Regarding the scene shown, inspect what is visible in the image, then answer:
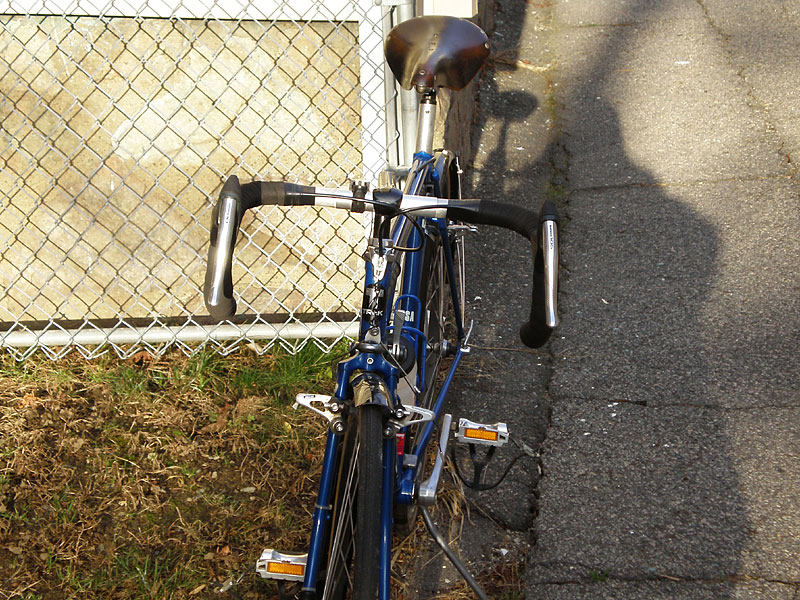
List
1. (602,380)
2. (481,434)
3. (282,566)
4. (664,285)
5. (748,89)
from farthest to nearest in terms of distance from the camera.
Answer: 1. (748,89)
2. (664,285)
3. (602,380)
4. (481,434)
5. (282,566)

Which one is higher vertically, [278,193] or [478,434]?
[278,193]

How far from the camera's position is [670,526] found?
8.96ft

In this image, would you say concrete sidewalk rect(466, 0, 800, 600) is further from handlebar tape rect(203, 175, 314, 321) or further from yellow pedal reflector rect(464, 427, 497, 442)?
Answer: handlebar tape rect(203, 175, 314, 321)

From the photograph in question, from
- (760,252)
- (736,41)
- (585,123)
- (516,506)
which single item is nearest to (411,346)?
(516,506)

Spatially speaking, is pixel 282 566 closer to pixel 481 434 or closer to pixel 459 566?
pixel 459 566

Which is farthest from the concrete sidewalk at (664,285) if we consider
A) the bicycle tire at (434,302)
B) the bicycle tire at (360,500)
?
the bicycle tire at (360,500)

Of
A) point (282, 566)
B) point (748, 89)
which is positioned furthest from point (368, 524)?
point (748, 89)

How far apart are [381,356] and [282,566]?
0.72 m

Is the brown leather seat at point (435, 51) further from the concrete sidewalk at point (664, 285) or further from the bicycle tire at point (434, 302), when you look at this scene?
the concrete sidewalk at point (664, 285)

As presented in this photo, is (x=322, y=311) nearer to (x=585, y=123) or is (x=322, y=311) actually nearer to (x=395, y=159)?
(x=395, y=159)

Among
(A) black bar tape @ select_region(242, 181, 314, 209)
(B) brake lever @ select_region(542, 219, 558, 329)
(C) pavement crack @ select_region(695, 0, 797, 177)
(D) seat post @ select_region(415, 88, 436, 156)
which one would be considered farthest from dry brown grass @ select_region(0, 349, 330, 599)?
(C) pavement crack @ select_region(695, 0, 797, 177)

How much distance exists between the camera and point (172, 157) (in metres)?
3.46

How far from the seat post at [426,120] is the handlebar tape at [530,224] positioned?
3.01ft

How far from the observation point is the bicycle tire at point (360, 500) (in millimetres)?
1682
